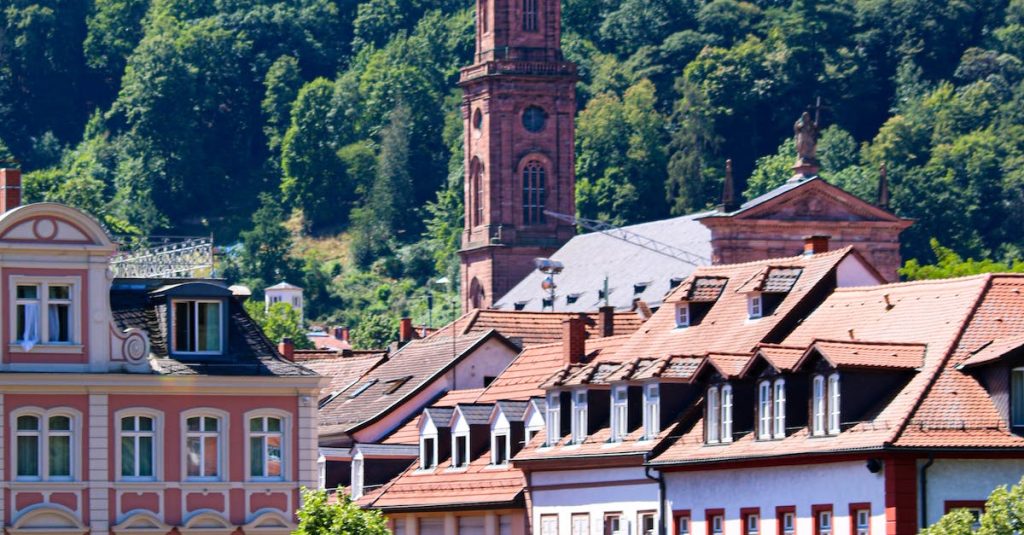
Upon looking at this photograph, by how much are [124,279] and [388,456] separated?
1476 cm

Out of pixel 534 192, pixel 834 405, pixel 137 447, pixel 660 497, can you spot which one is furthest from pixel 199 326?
pixel 534 192

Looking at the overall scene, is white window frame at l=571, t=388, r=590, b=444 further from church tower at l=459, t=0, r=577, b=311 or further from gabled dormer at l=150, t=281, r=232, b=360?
church tower at l=459, t=0, r=577, b=311

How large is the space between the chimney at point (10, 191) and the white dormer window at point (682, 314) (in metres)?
13.6

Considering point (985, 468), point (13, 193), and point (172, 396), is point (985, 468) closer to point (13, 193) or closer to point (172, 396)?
point (172, 396)

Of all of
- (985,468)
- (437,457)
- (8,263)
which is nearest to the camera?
(985,468)

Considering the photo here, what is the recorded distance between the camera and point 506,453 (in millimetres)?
84750

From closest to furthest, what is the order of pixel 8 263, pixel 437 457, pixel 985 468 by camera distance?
pixel 985 468, pixel 8 263, pixel 437 457

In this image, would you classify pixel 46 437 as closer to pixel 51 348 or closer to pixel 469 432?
pixel 51 348

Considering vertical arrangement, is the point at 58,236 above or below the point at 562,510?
above

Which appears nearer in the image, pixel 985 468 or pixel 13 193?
pixel 985 468

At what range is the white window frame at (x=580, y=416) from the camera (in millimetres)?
80250

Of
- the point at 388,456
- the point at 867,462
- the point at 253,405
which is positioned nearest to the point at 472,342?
the point at 388,456

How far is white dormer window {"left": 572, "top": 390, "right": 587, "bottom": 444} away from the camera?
80.3 m

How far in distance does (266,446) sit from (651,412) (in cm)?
740
